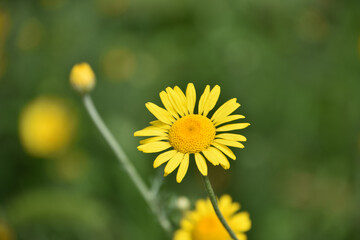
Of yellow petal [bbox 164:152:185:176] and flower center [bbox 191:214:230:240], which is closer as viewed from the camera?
yellow petal [bbox 164:152:185:176]

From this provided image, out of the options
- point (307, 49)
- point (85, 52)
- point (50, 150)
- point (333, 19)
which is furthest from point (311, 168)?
point (85, 52)

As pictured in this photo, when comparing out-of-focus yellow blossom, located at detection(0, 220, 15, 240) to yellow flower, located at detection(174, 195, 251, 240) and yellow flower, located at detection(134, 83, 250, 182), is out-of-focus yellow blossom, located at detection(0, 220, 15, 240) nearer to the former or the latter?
yellow flower, located at detection(174, 195, 251, 240)

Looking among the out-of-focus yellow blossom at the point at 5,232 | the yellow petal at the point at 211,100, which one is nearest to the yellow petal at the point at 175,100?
the yellow petal at the point at 211,100

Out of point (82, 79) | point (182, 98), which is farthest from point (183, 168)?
point (82, 79)

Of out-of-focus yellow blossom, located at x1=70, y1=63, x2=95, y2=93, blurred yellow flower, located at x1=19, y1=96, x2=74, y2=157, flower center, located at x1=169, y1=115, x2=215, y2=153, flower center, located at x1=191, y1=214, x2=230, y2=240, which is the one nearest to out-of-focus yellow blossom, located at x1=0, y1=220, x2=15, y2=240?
blurred yellow flower, located at x1=19, y1=96, x2=74, y2=157

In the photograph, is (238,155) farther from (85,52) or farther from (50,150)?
(85,52)

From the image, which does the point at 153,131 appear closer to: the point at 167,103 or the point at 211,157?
the point at 167,103
